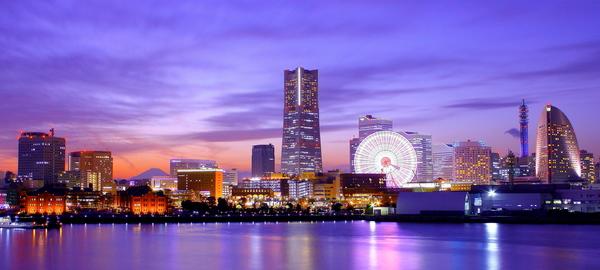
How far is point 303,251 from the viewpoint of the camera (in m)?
56.3

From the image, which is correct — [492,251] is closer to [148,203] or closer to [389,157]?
[389,157]

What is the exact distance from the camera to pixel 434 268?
45938 millimetres

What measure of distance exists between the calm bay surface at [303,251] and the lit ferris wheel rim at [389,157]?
145ft

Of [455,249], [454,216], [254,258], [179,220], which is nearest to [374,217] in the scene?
[454,216]

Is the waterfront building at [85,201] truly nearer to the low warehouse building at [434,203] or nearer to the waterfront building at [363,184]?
the waterfront building at [363,184]

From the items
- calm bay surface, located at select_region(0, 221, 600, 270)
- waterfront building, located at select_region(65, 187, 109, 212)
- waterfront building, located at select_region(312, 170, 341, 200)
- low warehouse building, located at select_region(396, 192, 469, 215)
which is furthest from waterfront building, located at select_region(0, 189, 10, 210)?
calm bay surface, located at select_region(0, 221, 600, 270)

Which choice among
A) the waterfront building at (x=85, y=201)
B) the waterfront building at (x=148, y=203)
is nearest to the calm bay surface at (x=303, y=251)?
the waterfront building at (x=148, y=203)

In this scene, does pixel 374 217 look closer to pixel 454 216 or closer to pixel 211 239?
pixel 454 216

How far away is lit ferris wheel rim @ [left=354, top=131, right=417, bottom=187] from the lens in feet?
391

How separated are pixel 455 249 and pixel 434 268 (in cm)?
1265

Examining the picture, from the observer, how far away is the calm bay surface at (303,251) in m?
48.0

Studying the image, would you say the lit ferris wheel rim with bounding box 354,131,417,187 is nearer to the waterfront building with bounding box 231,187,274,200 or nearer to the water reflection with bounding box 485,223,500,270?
the water reflection with bounding box 485,223,500,270

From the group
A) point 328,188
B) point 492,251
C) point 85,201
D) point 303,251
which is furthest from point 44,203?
point 492,251

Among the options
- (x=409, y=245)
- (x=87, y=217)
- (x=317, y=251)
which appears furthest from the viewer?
(x=87, y=217)
